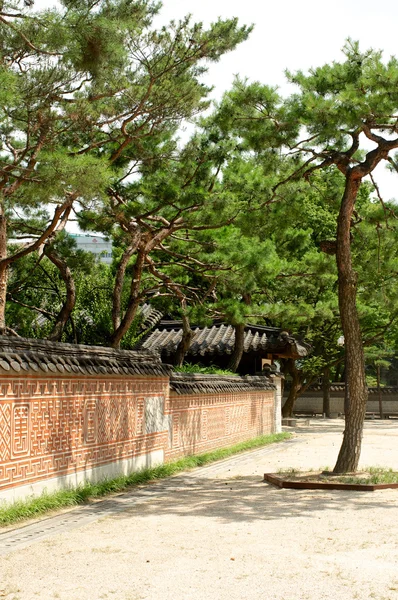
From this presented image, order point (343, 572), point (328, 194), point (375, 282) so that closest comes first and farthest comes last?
point (343, 572)
point (328, 194)
point (375, 282)

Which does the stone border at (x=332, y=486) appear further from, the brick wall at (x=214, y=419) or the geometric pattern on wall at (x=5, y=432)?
the geometric pattern on wall at (x=5, y=432)

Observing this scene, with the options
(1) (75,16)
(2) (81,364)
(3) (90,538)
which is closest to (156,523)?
(3) (90,538)

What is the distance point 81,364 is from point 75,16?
A: 13.4 feet

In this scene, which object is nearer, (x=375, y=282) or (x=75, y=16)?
(x=75, y=16)

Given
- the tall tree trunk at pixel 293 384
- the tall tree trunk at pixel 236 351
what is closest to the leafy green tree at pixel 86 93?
the tall tree trunk at pixel 236 351

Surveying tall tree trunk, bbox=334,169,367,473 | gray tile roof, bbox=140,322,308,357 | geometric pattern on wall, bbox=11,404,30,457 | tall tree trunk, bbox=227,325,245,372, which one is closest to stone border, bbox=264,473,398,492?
tall tree trunk, bbox=334,169,367,473

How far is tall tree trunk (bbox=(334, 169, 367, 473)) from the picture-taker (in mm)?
10516

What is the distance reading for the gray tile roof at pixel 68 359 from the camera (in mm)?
7707

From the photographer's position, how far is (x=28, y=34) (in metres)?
8.42

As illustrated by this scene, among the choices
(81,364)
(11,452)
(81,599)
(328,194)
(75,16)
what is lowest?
(81,599)

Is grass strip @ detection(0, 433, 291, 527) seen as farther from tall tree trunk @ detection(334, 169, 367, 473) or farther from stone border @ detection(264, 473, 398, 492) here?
tall tree trunk @ detection(334, 169, 367, 473)

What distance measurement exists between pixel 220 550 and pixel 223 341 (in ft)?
51.3

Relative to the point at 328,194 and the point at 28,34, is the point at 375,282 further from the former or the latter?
the point at 28,34

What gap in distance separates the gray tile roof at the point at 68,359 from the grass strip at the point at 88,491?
4.49ft
